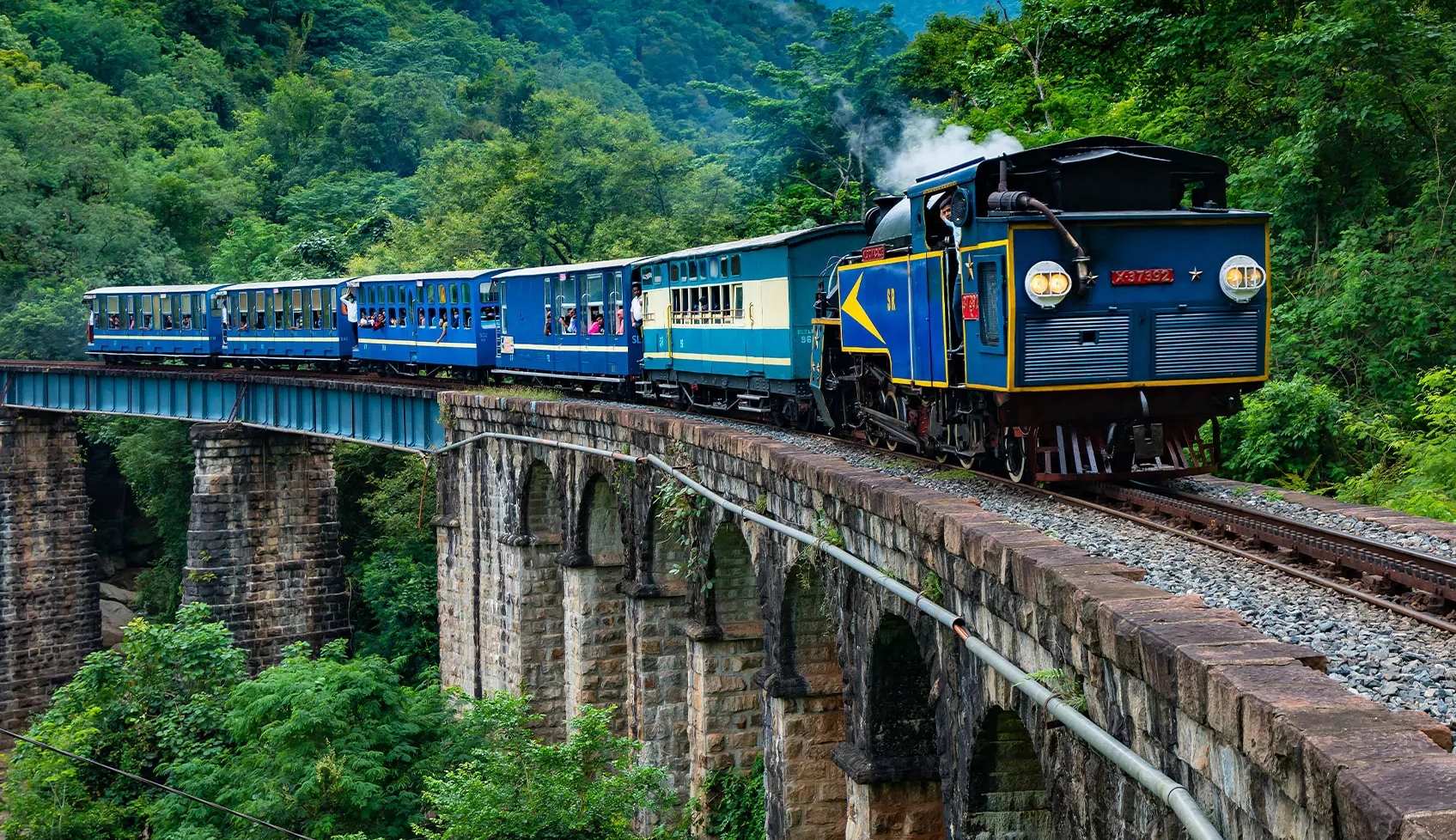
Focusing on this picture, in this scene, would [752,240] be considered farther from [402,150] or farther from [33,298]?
[402,150]

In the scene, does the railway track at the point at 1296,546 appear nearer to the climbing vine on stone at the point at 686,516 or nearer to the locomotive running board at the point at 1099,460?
the locomotive running board at the point at 1099,460

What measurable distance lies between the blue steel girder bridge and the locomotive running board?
1876 centimetres

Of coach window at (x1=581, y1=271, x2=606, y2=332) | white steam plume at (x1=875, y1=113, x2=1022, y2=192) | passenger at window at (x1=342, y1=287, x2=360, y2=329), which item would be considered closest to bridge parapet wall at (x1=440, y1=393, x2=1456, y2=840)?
coach window at (x1=581, y1=271, x2=606, y2=332)

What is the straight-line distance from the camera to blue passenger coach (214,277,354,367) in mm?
35125

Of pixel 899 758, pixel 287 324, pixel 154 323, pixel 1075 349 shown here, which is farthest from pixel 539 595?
pixel 154 323

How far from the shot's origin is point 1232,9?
21.2m

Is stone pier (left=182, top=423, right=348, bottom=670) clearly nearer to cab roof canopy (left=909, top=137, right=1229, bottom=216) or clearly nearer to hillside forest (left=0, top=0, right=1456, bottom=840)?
hillside forest (left=0, top=0, right=1456, bottom=840)

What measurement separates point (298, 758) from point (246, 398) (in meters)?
17.6

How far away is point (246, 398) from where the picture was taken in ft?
118

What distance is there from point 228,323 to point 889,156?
19.9 m

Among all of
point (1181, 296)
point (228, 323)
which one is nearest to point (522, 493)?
point (1181, 296)

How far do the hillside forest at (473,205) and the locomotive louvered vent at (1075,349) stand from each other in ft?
11.3

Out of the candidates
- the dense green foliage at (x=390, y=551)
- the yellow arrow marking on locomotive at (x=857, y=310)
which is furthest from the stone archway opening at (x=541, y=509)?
the yellow arrow marking on locomotive at (x=857, y=310)

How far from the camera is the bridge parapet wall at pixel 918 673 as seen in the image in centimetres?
498
